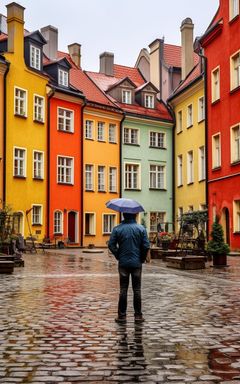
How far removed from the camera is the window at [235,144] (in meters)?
29.4

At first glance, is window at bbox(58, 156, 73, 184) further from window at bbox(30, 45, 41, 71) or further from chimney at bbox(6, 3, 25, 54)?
chimney at bbox(6, 3, 25, 54)

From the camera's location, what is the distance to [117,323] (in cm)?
841

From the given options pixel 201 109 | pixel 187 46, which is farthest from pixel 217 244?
pixel 187 46

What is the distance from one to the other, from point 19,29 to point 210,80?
12.1m

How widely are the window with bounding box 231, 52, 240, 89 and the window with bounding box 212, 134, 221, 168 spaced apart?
3441mm

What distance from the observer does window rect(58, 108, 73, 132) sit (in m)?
38.7

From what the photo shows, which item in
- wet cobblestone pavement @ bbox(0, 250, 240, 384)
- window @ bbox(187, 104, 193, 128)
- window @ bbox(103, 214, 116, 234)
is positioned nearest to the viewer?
wet cobblestone pavement @ bbox(0, 250, 240, 384)

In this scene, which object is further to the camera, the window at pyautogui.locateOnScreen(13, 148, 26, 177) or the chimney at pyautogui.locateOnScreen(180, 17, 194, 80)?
the chimney at pyautogui.locateOnScreen(180, 17, 194, 80)

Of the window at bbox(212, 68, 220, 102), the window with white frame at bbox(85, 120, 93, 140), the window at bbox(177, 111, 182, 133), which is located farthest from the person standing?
the window at bbox(177, 111, 182, 133)

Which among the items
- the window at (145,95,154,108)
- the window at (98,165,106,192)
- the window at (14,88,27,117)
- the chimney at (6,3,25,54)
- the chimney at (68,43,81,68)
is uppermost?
the chimney at (68,43,81,68)

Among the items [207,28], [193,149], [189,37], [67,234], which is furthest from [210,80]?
[67,234]

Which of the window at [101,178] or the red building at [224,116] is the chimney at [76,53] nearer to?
the window at [101,178]

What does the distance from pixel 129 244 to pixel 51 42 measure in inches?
1426

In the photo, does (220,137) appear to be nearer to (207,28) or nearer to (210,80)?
(210,80)
